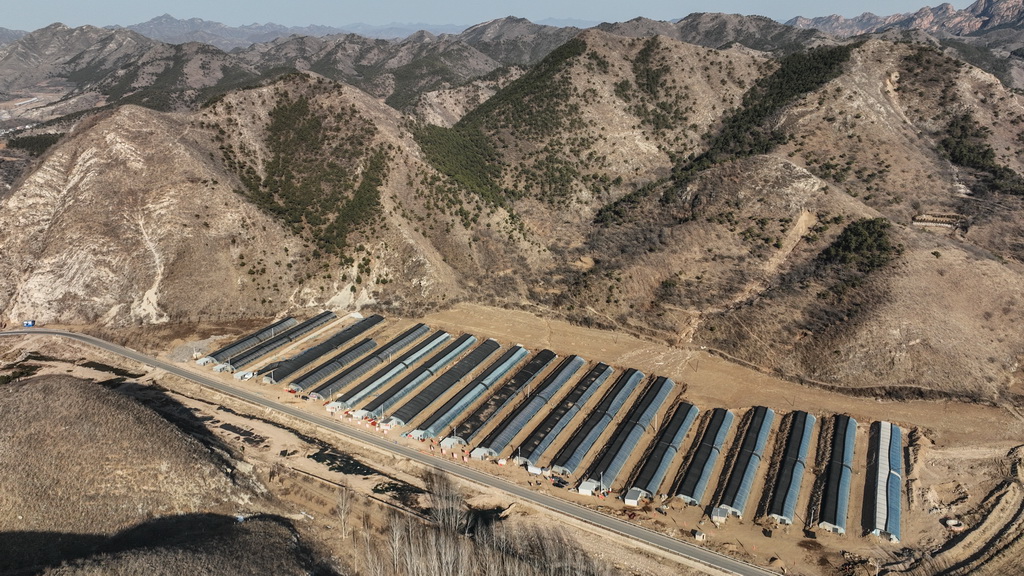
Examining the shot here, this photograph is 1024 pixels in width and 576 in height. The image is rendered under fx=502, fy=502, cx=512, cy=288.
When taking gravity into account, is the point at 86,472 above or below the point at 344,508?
above

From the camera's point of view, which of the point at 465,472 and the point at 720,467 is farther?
the point at 720,467

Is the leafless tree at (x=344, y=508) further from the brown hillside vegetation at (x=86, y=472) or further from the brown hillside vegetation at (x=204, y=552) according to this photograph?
the brown hillside vegetation at (x=86, y=472)

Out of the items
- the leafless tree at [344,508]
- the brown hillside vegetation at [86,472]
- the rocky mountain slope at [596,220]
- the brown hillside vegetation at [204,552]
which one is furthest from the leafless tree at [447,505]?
the rocky mountain slope at [596,220]

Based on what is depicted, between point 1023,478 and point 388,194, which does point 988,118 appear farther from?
point 388,194

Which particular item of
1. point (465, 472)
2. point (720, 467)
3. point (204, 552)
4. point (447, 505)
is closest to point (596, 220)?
point (720, 467)

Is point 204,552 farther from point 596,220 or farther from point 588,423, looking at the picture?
point 596,220

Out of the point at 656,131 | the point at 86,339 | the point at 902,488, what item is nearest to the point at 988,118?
the point at 656,131

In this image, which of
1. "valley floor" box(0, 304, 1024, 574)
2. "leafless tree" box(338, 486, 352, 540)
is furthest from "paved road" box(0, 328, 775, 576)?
"leafless tree" box(338, 486, 352, 540)

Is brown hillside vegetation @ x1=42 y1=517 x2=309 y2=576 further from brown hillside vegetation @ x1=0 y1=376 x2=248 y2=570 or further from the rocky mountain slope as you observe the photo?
the rocky mountain slope
